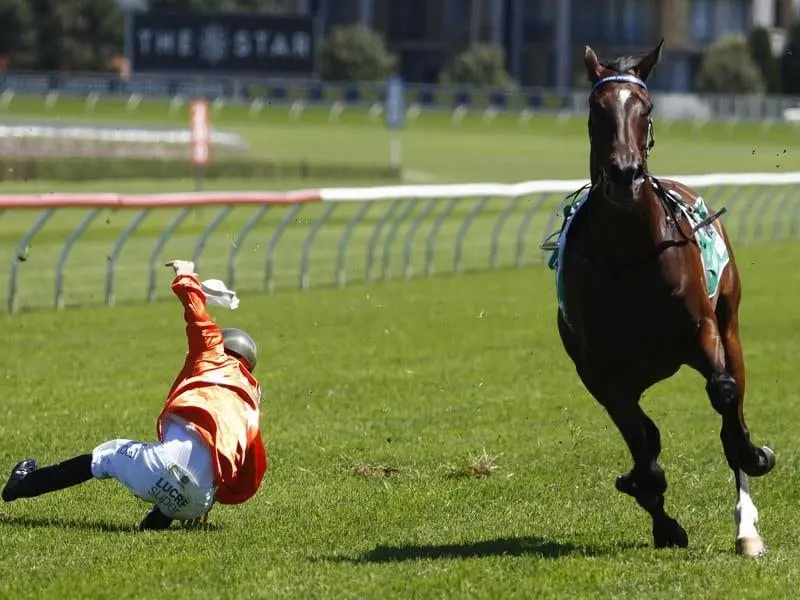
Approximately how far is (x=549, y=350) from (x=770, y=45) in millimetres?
49376

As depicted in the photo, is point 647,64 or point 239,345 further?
point 239,345

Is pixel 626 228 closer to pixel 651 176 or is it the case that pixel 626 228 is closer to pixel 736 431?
pixel 651 176

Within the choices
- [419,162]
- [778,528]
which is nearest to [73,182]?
[419,162]

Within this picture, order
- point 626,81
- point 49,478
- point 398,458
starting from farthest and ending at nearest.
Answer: point 398,458, point 49,478, point 626,81

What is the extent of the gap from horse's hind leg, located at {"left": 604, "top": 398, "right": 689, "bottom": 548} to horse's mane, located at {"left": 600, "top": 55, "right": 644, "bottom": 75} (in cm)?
117

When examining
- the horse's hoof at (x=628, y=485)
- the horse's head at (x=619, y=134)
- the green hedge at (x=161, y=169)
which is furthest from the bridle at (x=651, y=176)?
the green hedge at (x=161, y=169)

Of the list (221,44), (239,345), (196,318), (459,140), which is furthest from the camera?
(459,140)

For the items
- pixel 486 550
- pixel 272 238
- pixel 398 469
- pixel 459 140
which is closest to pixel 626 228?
pixel 486 550

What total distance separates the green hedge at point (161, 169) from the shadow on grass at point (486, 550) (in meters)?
24.2

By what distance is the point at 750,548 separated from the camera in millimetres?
5969

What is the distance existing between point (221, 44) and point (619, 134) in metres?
35.9

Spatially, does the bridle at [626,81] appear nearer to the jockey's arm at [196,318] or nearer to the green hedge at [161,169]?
the jockey's arm at [196,318]

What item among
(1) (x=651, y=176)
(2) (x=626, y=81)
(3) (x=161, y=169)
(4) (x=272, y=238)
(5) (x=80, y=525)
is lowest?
(3) (x=161, y=169)

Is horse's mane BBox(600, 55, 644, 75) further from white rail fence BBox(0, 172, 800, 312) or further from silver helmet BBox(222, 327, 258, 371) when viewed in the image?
white rail fence BBox(0, 172, 800, 312)
